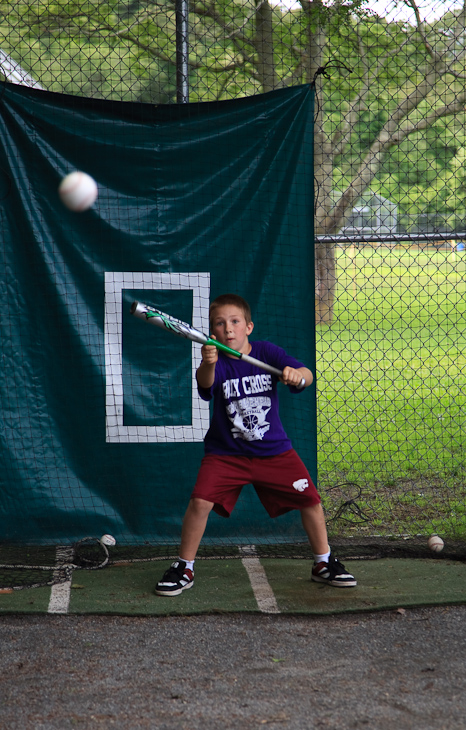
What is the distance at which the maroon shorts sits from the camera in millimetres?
3488

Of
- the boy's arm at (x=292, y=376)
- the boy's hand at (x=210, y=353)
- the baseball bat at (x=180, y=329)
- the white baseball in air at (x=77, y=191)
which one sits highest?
the white baseball in air at (x=77, y=191)

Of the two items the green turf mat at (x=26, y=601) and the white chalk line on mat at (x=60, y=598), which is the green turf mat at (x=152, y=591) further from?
the green turf mat at (x=26, y=601)

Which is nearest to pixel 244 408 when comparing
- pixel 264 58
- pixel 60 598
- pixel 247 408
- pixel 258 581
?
pixel 247 408

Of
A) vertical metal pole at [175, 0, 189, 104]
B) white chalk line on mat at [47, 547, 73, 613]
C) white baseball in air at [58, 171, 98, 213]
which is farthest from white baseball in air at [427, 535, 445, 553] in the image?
vertical metal pole at [175, 0, 189, 104]

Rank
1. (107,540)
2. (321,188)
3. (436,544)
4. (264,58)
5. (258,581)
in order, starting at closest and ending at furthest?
(258,581), (436,544), (107,540), (321,188), (264,58)

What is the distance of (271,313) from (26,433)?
5.36ft

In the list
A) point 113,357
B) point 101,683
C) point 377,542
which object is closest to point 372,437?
point 377,542

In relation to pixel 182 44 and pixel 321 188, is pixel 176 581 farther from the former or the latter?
pixel 321 188

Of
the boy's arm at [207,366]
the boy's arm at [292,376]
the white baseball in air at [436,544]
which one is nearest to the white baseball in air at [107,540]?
the boy's arm at [207,366]

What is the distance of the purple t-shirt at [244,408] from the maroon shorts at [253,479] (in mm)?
47

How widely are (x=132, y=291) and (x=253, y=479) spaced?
1.47 meters

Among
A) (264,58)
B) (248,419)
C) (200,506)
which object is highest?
(264,58)

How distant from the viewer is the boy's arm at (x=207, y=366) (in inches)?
130

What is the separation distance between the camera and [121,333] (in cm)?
434
